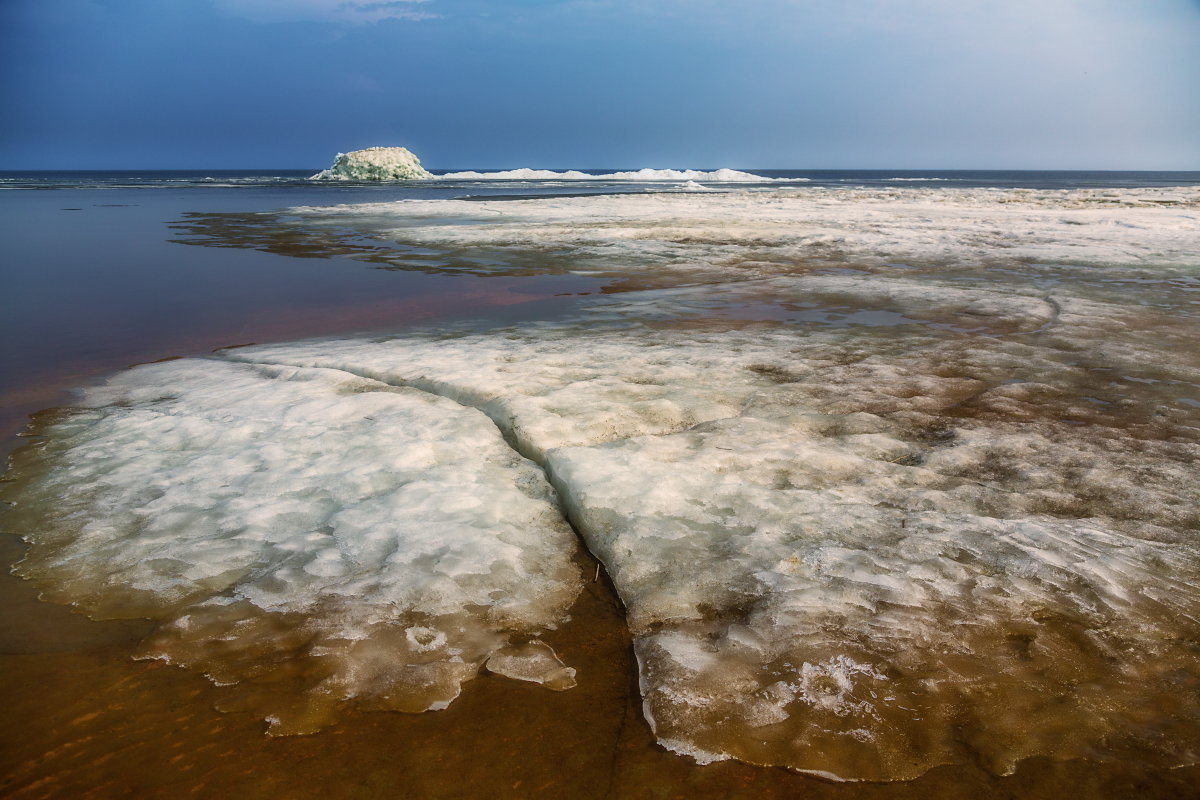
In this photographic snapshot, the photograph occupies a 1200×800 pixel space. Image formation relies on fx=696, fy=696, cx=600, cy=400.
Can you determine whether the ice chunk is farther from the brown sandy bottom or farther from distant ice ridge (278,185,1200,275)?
distant ice ridge (278,185,1200,275)

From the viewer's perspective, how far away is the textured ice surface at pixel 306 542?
2736 mm

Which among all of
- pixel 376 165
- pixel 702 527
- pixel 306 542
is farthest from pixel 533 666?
pixel 376 165

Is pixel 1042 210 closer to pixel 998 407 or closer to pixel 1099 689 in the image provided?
pixel 998 407

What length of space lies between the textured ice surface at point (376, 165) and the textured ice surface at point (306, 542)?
8941 cm

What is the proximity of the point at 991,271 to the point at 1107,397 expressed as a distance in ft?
26.8

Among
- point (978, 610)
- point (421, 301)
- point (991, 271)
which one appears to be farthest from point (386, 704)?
point (991, 271)

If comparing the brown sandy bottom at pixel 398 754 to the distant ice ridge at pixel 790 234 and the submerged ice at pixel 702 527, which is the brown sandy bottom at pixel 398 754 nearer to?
the submerged ice at pixel 702 527

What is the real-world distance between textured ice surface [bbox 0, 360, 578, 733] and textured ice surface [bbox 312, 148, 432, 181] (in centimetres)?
8941

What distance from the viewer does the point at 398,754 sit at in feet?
7.46

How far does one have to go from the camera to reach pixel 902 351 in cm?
727


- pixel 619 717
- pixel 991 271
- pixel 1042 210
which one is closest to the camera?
pixel 619 717

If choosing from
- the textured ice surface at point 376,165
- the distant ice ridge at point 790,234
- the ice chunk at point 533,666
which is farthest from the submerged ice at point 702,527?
the textured ice surface at point 376,165

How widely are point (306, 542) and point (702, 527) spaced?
2043mm

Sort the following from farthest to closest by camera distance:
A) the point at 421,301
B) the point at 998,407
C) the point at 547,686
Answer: the point at 421,301, the point at 998,407, the point at 547,686
